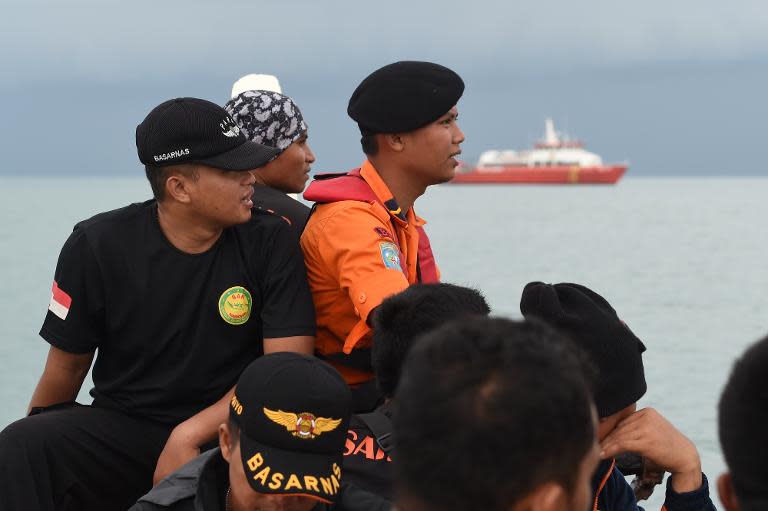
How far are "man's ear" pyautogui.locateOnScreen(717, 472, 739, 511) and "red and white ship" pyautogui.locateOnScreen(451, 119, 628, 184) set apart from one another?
58.1 m

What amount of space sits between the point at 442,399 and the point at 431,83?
1575 millimetres

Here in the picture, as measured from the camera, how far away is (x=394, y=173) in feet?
8.84

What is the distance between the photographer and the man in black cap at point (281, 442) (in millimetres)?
1840

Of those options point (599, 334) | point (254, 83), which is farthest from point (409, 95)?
point (254, 83)

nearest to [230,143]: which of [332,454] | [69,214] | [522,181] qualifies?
[332,454]

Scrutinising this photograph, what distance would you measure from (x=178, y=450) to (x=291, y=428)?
581mm

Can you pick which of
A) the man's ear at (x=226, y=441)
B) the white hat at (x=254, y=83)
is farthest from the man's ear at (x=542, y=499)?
the white hat at (x=254, y=83)

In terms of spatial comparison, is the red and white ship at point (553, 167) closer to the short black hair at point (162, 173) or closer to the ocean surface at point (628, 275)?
the ocean surface at point (628, 275)

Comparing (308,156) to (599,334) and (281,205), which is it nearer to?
A: (281,205)

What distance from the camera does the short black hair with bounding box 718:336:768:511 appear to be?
1117 millimetres

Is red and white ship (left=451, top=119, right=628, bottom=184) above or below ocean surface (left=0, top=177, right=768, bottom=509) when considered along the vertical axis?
below

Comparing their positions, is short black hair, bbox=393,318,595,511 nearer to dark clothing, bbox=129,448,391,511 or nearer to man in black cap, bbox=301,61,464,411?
dark clothing, bbox=129,448,391,511

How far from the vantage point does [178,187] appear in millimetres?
2490

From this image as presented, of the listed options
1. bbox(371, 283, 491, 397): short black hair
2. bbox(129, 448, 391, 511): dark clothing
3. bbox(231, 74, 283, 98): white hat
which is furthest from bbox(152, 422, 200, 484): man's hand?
bbox(231, 74, 283, 98): white hat
